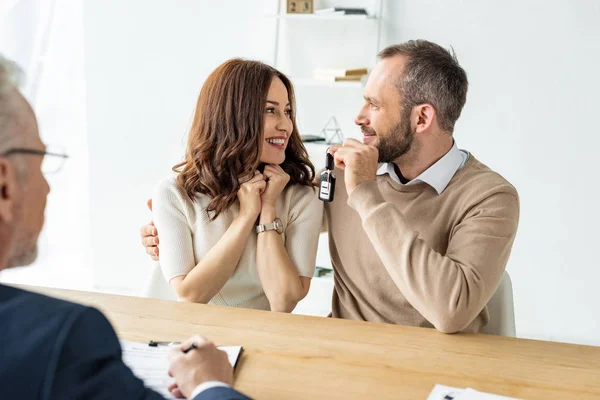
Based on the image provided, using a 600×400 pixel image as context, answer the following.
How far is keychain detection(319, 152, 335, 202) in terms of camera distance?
6.93 feet

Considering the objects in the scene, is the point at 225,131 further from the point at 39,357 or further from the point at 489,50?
the point at 489,50

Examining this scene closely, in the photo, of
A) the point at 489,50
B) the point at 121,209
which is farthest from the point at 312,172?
the point at 121,209

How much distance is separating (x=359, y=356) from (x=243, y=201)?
753mm

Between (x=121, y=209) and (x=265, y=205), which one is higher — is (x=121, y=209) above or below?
below

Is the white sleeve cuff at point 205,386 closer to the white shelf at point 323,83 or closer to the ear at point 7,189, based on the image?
the ear at point 7,189

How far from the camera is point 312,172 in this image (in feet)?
7.70

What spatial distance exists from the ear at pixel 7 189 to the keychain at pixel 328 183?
126 cm

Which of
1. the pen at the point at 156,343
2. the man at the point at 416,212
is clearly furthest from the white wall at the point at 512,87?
the pen at the point at 156,343

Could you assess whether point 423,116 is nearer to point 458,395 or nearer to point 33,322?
point 458,395

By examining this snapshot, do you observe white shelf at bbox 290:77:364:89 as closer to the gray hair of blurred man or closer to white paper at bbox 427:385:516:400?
white paper at bbox 427:385:516:400

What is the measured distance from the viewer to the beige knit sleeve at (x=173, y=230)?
6.86 feet

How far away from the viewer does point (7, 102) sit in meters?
0.93

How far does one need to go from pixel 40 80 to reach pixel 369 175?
9.54 feet

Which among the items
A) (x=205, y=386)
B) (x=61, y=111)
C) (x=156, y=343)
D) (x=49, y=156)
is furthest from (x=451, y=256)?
(x=61, y=111)
